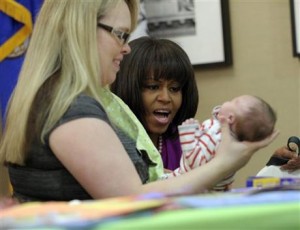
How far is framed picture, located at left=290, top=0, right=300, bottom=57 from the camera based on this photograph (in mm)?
2416

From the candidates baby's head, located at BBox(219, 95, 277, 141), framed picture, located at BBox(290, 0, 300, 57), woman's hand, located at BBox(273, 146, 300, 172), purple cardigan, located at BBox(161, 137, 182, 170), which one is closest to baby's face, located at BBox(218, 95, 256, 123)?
baby's head, located at BBox(219, 95, 277, 141)

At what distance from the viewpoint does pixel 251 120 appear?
116 centimetres

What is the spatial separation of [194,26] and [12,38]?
762mm

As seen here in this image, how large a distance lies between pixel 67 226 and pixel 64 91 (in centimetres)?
62

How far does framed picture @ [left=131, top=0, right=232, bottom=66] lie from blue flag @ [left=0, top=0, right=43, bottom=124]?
0.48 metres

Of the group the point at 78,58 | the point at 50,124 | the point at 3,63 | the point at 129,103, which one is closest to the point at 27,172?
the point at 50,124

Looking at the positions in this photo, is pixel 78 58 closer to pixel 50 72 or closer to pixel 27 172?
pixel 50 72

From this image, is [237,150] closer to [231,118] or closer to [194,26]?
[231,118]

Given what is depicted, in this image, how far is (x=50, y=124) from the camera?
1179mm

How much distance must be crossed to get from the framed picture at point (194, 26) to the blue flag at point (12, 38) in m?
0.48

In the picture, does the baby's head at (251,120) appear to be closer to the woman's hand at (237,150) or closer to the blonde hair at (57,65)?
the woman's hand at (237,150)

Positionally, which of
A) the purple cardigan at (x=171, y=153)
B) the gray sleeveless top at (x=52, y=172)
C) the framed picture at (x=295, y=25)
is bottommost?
the purple cardigan at (x=171, y=153)

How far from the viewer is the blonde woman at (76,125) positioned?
3.71ft

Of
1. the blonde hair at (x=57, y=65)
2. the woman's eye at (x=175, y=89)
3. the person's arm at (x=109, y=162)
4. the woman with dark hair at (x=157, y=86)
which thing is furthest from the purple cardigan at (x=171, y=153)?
the person's arm at (x=109, y=162)
